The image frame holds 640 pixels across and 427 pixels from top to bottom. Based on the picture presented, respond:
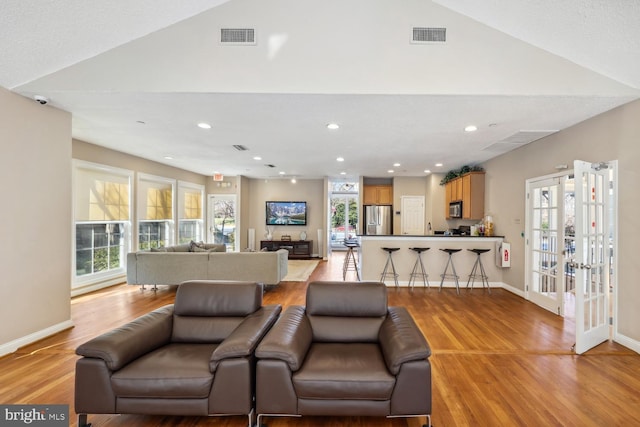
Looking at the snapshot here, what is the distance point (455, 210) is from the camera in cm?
709

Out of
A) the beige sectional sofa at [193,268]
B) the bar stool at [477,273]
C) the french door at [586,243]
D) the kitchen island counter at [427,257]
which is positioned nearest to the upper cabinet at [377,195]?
the kitchen island counter at [427,257]

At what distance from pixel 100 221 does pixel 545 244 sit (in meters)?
7.63

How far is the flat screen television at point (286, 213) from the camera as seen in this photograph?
9758 millimetres

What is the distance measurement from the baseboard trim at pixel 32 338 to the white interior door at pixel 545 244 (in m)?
6.50

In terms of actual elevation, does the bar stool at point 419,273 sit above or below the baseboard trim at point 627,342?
above

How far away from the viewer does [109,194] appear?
18.6ft

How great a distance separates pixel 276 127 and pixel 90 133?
3020 mm

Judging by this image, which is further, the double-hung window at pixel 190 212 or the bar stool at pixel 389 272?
the double-hung window at pixel 190 212

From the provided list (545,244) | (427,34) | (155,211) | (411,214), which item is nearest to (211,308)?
(427,34)

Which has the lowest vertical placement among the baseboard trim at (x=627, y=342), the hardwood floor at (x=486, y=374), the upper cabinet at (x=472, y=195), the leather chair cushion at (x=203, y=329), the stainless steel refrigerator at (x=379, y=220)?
the hardwood floor at (x=486, y=374)

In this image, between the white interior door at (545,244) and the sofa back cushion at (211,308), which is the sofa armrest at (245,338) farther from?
the white interior door at (545,244)

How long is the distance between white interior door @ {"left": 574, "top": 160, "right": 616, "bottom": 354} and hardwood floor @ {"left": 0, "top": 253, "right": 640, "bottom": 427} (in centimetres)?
24

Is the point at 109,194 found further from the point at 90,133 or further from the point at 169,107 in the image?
the point at 169,107

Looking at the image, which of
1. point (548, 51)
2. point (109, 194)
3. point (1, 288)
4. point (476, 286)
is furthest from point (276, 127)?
point (476, 286)
